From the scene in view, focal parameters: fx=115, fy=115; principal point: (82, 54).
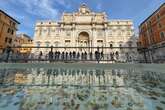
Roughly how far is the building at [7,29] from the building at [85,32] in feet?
18.1

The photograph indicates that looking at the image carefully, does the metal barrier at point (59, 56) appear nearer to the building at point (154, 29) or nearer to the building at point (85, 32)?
the building at point (154, 29)

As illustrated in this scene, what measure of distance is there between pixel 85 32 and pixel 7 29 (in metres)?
19.3

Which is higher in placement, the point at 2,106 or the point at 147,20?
the point at 147,20

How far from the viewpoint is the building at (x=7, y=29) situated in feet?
83.9

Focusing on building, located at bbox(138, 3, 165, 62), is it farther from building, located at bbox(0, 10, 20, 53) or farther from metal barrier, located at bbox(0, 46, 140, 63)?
building, located at bbox(0, 10, 20, 53)

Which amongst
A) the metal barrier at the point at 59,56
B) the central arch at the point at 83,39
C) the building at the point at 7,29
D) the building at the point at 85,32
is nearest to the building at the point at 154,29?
the building at the point at 85,32

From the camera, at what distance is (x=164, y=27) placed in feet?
75.0

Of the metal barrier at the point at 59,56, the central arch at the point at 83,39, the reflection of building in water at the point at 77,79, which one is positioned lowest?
the reflection of building in water at the point at 77,79

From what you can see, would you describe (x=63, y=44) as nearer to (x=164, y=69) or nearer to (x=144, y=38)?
(x=144, y=38)

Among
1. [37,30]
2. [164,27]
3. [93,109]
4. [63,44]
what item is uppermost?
[37,30]

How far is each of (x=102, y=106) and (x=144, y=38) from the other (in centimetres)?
3370

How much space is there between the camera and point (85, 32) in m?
32.1

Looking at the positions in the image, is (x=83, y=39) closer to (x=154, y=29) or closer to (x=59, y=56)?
(x=154, y=29)

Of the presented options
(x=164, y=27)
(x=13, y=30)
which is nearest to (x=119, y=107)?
(x=164, y=27)
